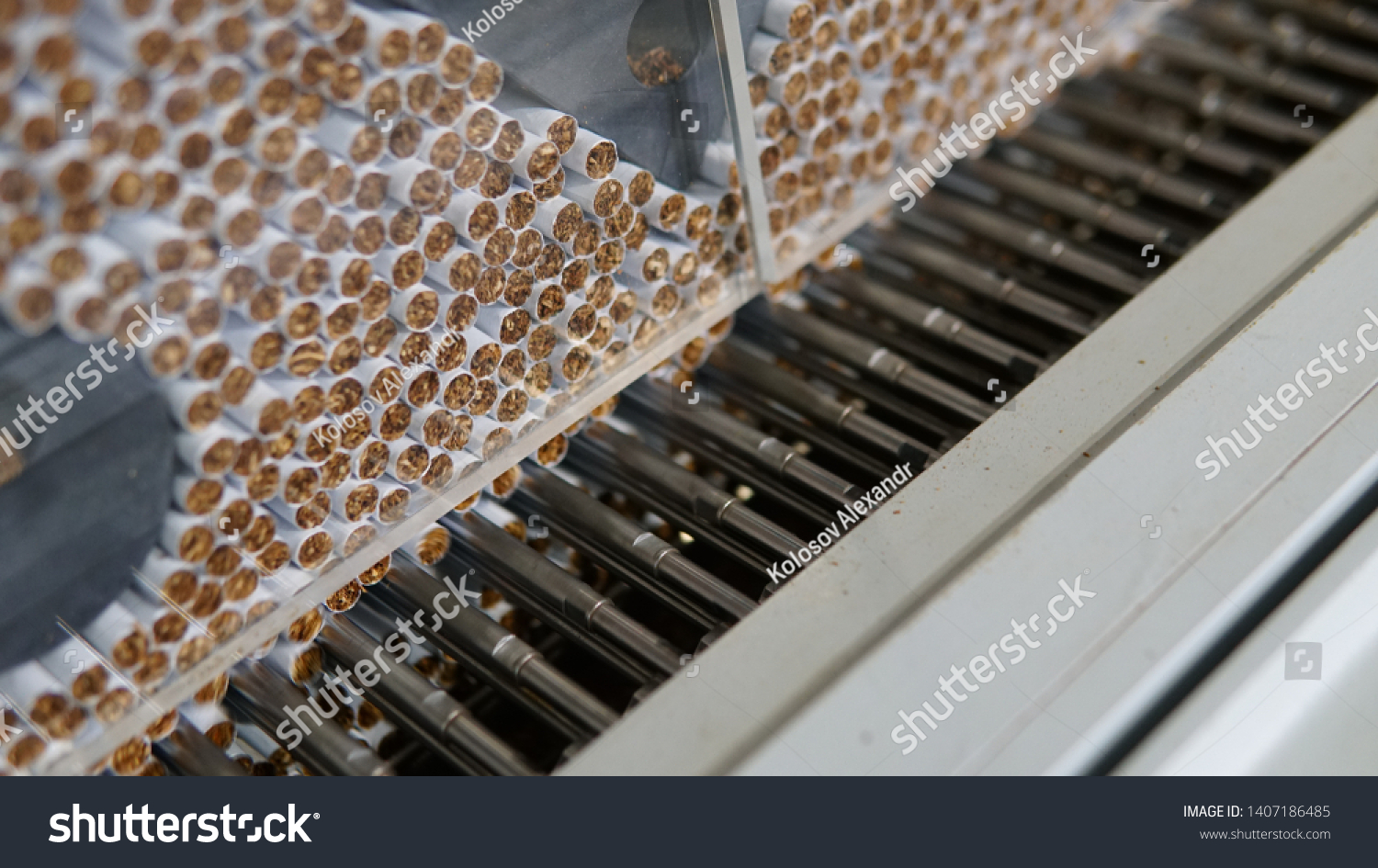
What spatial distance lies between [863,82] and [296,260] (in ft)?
2.59

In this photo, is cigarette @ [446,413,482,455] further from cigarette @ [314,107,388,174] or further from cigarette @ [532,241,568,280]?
cigarette @ [314,107,388,174]

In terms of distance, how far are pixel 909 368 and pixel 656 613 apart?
1.38 feet

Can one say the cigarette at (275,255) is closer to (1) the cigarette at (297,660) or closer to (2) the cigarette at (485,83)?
(2) the cigarette at (485,83)

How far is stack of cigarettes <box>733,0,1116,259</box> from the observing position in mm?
1339

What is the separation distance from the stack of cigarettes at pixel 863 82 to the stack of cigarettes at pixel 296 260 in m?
0.16

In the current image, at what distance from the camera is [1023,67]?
5.54ft

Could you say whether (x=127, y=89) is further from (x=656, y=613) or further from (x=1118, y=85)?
(x=1118, y=85)

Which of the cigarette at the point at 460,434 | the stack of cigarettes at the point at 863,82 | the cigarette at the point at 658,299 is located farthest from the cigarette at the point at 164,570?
the stack of cigarettes at the point at 863,82

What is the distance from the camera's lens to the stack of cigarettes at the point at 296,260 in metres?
0.84

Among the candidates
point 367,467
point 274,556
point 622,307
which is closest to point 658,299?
point 622,307

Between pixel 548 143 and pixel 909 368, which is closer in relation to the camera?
pixel 548 143

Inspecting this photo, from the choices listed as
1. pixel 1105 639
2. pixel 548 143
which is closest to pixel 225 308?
pixel 548 143

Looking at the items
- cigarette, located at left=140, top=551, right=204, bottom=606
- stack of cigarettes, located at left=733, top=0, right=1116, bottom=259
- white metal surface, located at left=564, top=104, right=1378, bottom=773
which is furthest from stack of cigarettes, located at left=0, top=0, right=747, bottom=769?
white metal surface, located at left=564, top=104, right=1378, bottom=773
